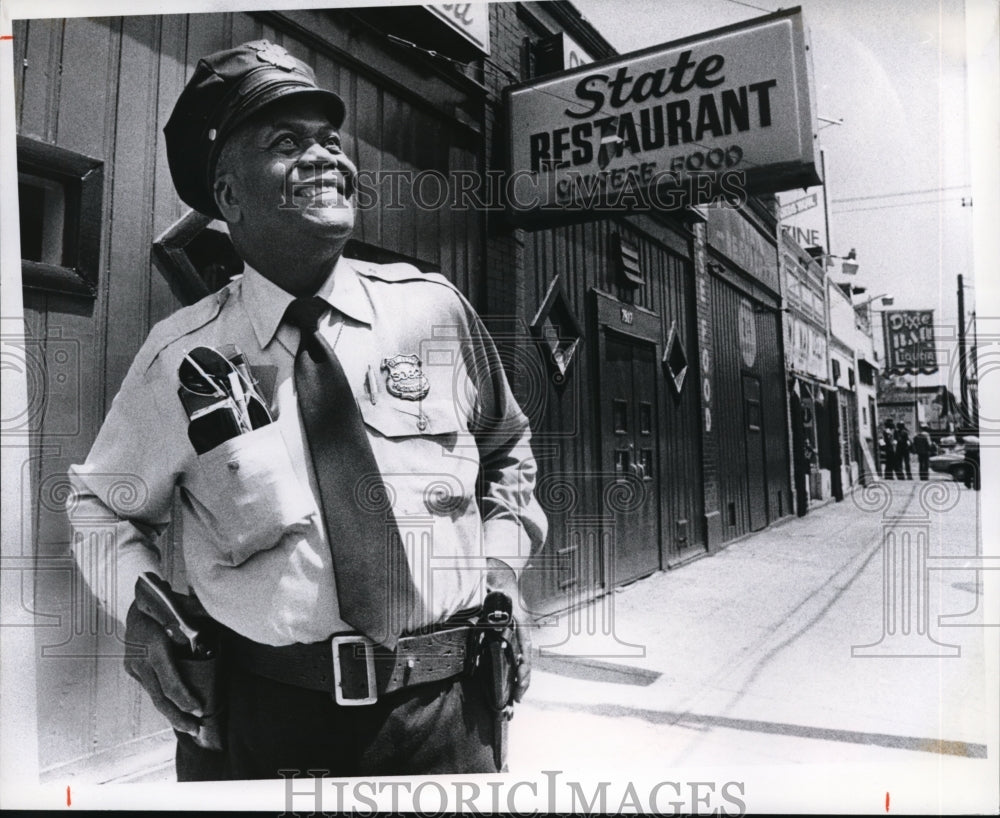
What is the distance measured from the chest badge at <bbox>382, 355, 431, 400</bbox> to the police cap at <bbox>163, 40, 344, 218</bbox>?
29.7 inches

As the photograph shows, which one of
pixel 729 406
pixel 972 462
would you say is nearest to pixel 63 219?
pixel 729 406

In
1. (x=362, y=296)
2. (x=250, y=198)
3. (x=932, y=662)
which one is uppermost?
(x=250, y=198)

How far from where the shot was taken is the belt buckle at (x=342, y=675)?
6.77ft

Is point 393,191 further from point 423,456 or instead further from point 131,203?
point 423,456

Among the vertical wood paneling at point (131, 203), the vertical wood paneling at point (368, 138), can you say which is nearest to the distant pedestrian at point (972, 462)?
the vertical wood paneling at point (368, 138)

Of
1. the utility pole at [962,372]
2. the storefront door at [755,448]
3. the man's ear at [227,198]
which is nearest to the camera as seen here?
the man's ear at [227,198]

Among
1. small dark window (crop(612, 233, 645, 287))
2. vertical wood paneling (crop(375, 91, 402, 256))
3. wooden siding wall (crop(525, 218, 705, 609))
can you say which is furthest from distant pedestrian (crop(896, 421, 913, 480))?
vertical wood paneling (crop(375, 91, 402, 256))

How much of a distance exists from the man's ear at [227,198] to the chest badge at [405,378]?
26.4 inches

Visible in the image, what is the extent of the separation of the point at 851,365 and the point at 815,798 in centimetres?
152

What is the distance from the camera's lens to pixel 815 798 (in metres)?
2.41

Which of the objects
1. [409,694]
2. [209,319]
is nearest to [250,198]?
[209,319]

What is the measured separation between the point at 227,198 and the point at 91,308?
21.1 inches

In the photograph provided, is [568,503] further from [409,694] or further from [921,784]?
[921,784]

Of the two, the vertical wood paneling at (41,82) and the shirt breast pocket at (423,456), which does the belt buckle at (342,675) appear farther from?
the vertical wood paneling at (41,82)
